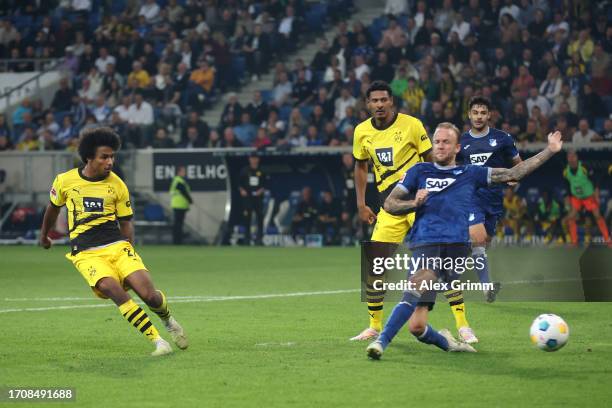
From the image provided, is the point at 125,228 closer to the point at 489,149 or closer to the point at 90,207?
the point at 90,207

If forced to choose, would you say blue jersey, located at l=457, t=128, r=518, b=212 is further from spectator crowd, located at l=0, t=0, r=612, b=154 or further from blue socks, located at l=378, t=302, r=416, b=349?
spectator crowd, located at l=0, t=0, r=612, b=154

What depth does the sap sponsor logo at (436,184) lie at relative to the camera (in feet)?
29.6

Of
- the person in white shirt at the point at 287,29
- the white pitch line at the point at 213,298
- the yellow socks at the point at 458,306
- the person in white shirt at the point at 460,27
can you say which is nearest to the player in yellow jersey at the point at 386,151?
the yellow socks at the point at 458,306

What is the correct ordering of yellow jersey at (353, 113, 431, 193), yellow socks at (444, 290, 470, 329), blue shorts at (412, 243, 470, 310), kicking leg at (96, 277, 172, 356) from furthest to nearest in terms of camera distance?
yellow jersey at (353, 113, 431, 193) → yellow socks at (444, 290, 470, 329) → kicking leg at (96, 277, 172, 356) → blue shorts at (412, 243, 470, 310)

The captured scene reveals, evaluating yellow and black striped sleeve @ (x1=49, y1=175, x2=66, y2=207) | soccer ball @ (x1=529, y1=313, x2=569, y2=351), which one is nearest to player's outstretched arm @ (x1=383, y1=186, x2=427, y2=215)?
soccer ball @ (x1=529, y1=313, x2=569, y2=351)

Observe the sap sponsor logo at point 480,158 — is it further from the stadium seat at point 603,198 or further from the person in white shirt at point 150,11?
the person in white shirt at point 150,11

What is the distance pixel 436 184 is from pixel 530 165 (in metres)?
0.72

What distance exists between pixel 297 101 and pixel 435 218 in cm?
2076

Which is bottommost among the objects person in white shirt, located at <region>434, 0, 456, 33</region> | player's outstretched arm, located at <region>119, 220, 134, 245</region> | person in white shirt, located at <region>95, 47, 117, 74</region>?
player's outstretched arm, located at <region>119, 220, 134, 245</region>

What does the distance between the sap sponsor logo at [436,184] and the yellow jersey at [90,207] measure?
2682 millimetres

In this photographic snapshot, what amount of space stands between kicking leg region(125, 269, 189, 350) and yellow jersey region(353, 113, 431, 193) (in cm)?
251

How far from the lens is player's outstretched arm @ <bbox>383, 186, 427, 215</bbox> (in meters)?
8.79

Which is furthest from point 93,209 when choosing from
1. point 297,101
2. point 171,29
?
point 171,29

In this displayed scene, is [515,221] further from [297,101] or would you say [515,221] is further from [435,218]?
[435,218]
